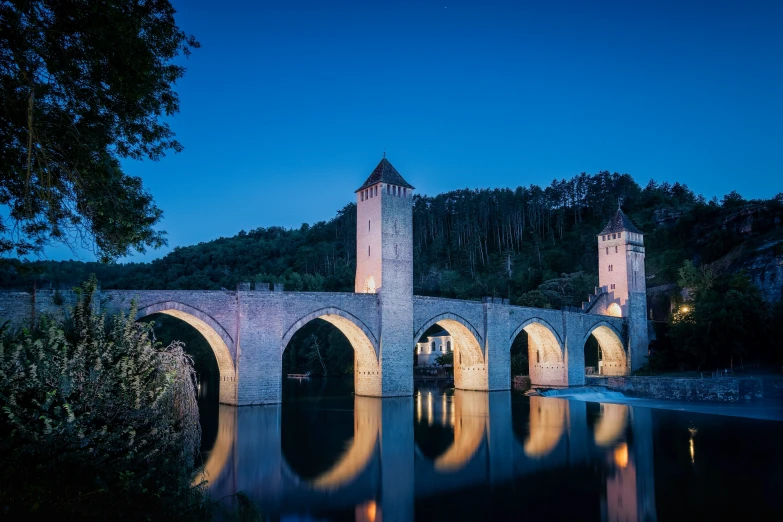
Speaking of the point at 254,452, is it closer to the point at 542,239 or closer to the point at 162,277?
the point at 162,277

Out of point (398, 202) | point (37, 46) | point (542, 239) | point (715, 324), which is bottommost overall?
point (715, 324)

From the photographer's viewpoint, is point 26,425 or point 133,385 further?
point 133,385

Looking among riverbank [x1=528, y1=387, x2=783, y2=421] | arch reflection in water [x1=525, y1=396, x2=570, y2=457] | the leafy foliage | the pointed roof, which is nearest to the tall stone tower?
the pointed roof

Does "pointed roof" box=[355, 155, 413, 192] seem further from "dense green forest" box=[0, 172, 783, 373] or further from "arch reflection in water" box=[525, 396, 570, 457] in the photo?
"dense green forest" box=[0, 172, 783, 373]

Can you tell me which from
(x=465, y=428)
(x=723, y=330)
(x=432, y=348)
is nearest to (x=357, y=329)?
(x=465, y=428)

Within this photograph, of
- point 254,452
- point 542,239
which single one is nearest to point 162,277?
point 542,239

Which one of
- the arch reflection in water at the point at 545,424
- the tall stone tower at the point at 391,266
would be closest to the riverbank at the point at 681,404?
the arch reflection in water at the point at 545,424

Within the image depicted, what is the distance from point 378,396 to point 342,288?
27.6m

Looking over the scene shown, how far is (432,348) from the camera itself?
169 feet

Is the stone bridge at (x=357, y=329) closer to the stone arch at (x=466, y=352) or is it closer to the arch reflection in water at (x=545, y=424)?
the stone arch at (x=466, y=352)

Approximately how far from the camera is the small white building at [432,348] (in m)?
50.3

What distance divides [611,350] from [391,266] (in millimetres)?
20049

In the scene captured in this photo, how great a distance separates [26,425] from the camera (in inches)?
256

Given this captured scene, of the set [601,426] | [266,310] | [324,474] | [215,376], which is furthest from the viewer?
[215,376]
